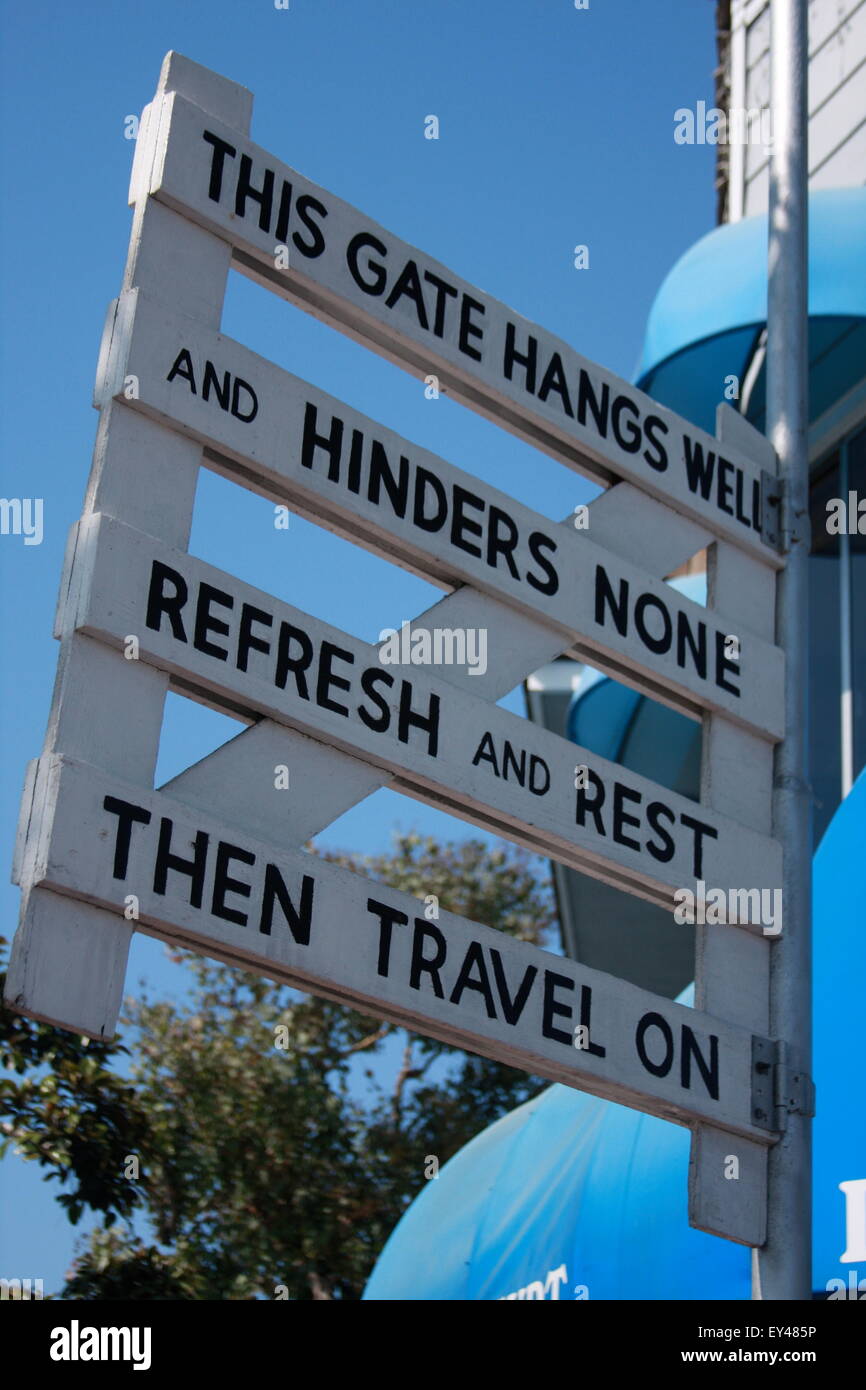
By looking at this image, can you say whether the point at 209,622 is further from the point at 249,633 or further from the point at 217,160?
the point at 217,160

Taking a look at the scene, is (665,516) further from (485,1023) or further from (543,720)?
(543,720)

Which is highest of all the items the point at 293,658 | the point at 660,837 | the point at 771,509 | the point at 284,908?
the point at 771,509

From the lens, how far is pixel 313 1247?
17516 millimetres

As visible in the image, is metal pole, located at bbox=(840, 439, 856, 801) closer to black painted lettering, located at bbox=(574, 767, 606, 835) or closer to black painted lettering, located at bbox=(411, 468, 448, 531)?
black painted lettering, located at bbox=(574, 767, 606, 835)

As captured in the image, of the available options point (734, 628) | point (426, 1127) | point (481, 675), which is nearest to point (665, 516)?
point (734, 628)

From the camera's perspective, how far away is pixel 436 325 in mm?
4184

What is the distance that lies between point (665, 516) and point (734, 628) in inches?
13.8

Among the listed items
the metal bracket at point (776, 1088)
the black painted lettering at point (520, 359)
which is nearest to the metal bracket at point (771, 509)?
the black painted lettering at point (520, 359)

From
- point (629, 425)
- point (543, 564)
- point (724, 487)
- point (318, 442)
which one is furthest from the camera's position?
point (724, 487)

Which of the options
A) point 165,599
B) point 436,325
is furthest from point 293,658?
point 436,325

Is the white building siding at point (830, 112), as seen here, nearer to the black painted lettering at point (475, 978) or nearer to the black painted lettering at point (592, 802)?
the black painted lettering at point (592, 802)

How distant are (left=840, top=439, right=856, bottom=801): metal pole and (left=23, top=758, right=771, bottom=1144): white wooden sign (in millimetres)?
5662

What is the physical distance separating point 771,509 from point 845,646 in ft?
17.7

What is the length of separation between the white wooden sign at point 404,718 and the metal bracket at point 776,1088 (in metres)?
0.40
